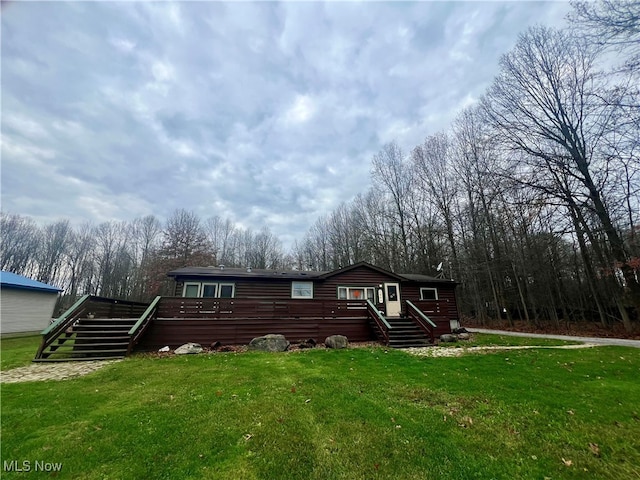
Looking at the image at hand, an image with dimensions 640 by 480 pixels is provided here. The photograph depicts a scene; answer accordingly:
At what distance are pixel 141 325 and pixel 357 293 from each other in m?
10.8

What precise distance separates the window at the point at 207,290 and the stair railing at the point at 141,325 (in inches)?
145

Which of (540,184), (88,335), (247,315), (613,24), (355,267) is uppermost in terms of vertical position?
(613,24)

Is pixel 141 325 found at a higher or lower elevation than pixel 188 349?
higher

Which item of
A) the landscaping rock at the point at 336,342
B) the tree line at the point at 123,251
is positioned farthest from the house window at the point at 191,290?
the tree line at the point at 123,251

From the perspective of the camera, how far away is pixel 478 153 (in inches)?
833

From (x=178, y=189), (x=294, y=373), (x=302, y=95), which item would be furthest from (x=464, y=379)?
(x=178, y=189)

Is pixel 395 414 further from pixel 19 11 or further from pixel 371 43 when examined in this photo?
pixel 371 43

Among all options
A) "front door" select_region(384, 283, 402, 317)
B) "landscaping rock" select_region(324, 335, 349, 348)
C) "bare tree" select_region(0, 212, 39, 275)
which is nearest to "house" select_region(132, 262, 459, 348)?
"front door" select_region(384, 283, 402, 317)

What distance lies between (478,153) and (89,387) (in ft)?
84.7

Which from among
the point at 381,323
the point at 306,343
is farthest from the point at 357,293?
the point at 306,343

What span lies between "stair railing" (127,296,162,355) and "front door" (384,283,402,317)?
1192cm

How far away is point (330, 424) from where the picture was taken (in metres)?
3.66

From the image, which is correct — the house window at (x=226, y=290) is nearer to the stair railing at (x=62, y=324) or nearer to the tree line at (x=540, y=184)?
the stair railing at (x=62, y=324)

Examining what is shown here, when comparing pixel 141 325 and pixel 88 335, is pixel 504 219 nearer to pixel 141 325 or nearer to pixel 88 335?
pixel 141 325
